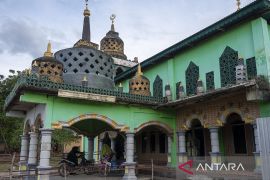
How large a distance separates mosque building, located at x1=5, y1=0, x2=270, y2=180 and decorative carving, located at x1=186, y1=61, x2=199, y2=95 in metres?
0.06

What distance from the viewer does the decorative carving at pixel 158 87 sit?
58.6 ft

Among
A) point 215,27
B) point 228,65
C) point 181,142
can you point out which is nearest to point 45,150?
point 181,142

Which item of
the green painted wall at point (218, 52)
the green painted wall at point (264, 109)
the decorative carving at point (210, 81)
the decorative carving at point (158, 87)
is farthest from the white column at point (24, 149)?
the green painted wall at point (264, 109)

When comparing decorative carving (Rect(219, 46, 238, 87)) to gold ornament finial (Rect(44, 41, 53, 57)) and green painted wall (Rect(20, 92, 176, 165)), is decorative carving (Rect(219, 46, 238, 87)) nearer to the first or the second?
green painted wall (Rect(20, 92, 176, 165))

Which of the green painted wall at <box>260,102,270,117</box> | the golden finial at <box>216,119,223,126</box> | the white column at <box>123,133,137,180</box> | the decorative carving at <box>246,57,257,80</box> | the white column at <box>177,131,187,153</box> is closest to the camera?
the green painted wall at <box>260,102,270,117</box>

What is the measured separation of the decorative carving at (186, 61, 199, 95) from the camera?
15266 mm

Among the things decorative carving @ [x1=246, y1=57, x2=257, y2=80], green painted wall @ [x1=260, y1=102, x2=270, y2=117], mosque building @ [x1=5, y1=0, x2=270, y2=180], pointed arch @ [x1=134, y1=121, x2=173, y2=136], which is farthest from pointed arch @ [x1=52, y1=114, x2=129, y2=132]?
decorative carving @ [x1=246, y1=57, x2=257, y2=80]

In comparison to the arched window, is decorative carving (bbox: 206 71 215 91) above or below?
above

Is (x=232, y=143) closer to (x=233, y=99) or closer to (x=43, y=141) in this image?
(x=233, y=99)

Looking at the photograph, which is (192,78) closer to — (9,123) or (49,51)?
(49,51)

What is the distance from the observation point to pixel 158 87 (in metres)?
18.2

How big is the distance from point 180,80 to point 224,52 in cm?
347

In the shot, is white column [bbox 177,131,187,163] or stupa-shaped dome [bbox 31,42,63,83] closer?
stupa-shaped dome [bbox 31,42,63,83]

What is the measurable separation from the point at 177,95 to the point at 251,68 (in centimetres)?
507
